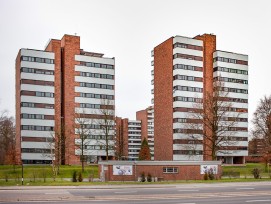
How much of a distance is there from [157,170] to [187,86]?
46.7 meters

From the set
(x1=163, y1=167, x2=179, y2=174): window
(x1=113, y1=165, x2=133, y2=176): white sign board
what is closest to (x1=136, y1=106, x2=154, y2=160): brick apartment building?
(x1=163, y1=167, x2=179, y2=174): window

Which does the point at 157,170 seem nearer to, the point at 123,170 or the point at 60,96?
the point at 123,170

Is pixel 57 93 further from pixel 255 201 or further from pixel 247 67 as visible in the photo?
pixel 255 201

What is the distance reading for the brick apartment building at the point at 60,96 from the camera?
3155 inches

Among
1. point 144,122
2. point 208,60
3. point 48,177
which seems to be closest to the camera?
point 48,177

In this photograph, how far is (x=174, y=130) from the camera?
85125 millimetres

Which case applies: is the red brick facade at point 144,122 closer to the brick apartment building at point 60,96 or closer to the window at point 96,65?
the brick apartment building at point 60,96

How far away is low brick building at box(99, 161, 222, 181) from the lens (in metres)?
41.9

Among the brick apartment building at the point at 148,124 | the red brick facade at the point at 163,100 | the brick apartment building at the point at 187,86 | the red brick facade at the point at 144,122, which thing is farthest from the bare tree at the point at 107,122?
the red brick facade at the point at 144,122

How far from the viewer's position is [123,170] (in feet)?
138

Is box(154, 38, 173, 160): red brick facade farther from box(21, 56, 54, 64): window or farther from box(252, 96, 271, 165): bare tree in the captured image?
box(21, 56, 54, 64): window

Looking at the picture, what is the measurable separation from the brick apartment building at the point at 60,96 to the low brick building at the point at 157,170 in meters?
37.9

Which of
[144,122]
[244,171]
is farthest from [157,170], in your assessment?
[144,122]

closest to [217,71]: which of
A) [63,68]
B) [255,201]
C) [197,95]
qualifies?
[197,95]
